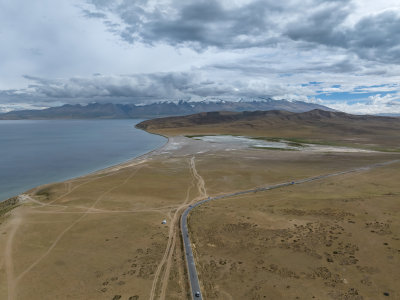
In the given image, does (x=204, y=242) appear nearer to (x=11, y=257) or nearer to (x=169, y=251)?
(x=169, y=251)

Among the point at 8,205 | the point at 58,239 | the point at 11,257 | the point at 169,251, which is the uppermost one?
the point at 169,251

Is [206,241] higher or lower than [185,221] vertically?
higher

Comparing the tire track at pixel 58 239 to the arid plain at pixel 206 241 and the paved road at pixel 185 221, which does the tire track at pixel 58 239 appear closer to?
the arid plain at pixel 206 241

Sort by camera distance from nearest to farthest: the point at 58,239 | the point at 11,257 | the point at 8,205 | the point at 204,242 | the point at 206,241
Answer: the point at 11,257 < the point at 204,242 < the point at 206,241 < the point at 58,239 < the point at 8,205

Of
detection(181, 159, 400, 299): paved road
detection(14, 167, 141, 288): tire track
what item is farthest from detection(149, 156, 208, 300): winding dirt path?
detection(14, 167, 141, 288): tire track

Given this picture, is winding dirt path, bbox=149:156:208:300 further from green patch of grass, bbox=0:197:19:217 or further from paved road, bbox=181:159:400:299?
green patch of grass, bbox=0:197:19:217

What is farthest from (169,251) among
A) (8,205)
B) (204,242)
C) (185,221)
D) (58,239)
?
(8,205)

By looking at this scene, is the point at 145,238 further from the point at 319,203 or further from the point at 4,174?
the point at 4,174

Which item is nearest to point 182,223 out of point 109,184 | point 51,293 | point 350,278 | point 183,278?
point 183,278

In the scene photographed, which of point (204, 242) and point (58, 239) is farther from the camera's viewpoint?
point (58, 239)
